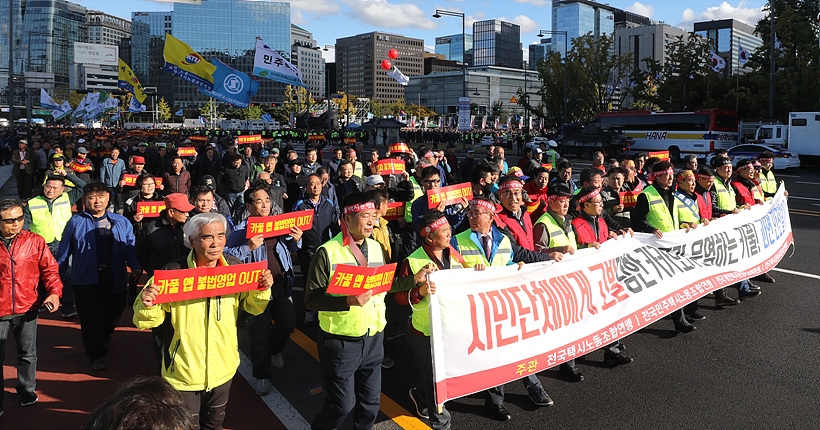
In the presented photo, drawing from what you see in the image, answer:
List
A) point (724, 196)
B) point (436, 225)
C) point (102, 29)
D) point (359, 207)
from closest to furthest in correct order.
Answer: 1. point (359, 207)
2. point (436, 225)
3. point (724, 196)
4. point (102, 29)

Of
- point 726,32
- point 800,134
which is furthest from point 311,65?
point 800,134

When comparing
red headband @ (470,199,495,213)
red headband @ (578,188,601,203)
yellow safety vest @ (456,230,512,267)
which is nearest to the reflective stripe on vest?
red headband @ (578,188,601,203)

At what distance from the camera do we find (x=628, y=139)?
39.7 meters

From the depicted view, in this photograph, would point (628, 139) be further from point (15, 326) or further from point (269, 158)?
point (15, 326)

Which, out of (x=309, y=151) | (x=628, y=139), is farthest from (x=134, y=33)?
(x=309, y=151)

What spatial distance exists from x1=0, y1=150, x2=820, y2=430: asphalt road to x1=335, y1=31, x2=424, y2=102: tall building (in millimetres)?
138934

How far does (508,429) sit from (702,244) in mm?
3399

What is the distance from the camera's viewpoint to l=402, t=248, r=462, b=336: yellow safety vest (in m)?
4.23

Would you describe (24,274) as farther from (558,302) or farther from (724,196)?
(724,196)

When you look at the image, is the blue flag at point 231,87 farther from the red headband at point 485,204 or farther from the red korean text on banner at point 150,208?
the red headband at point 485,204

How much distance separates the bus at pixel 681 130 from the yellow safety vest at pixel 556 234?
31.4m

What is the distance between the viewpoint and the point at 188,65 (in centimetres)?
1877

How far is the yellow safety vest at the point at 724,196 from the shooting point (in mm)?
8164

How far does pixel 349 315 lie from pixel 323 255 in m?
0.40
